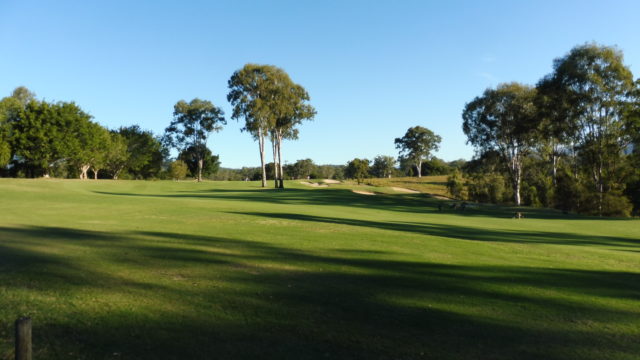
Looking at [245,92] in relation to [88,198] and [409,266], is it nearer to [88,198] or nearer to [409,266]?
[88,198]

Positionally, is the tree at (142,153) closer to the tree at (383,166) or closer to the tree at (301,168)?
the tree at (301,168)

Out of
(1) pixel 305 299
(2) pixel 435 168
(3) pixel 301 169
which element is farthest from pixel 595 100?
(3) pixel 301 169

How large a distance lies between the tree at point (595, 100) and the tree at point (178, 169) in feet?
240

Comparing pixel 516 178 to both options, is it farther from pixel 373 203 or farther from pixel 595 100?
pixel 373 203

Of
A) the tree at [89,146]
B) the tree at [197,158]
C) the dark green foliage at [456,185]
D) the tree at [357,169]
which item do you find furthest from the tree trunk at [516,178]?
the tree at [89,146]

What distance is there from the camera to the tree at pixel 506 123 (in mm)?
52094

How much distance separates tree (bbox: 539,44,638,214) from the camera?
138 ft

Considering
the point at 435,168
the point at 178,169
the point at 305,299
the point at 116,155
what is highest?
the point at 116,155

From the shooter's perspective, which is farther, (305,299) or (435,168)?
(435,168)

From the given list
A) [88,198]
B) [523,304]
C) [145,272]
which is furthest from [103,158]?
[523,304]

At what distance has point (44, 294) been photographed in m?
6.43

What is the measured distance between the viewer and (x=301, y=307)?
640 centimetres

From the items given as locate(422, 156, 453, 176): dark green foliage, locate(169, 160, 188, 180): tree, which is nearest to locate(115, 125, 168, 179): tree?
locate(169, 160, 188, 180): tree

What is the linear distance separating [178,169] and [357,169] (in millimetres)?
56478
